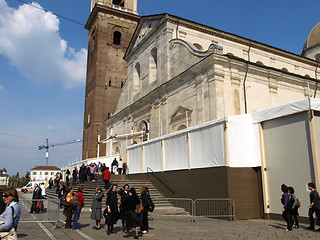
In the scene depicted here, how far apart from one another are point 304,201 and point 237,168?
9.30 ft

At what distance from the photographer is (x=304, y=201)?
10.6m

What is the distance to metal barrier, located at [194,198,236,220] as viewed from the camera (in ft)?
38.6

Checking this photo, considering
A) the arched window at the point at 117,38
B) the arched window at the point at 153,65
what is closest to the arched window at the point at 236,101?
the arched window at the point at 153,65

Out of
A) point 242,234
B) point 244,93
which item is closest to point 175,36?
point 244,93

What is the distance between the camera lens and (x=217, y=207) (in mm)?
12258

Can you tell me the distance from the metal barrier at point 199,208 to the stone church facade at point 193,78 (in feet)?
17.0

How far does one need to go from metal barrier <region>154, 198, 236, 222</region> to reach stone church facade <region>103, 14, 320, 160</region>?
17.0ft

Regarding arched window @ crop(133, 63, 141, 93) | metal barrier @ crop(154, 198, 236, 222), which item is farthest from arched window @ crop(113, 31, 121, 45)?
metal barrier @ crop(154, 198, 236, 222)

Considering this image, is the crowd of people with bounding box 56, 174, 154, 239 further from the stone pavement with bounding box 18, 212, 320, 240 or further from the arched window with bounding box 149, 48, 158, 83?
the arched window with bounding box 149, 48, 158, 83

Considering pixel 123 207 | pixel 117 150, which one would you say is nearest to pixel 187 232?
pixel 123 207

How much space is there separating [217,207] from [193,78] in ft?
37.9

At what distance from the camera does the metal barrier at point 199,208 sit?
1180 centimetres

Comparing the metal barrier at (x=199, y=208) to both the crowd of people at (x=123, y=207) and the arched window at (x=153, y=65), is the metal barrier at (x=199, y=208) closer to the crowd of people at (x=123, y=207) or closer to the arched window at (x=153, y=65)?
the crowd of people at (x=123, y=207)

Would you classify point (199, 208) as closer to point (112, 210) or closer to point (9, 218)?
point (112, 210)
